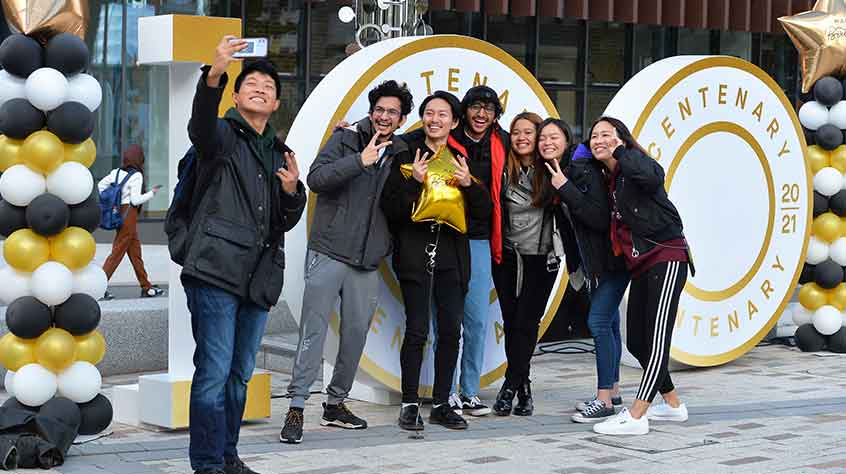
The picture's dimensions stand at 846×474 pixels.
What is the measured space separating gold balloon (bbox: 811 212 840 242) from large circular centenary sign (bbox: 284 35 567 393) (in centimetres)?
304

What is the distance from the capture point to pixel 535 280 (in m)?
8.07

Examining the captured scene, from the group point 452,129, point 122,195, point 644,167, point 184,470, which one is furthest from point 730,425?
point 122,195

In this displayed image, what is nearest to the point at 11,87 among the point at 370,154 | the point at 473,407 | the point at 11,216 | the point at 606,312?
the point at 11,216

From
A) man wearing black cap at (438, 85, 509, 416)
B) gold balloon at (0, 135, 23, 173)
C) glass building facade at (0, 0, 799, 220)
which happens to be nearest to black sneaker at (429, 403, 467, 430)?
man wearing black cap at (438, 85, 509, 416)

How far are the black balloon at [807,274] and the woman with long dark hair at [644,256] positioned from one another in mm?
3652

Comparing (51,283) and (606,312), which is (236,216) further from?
(606,312)

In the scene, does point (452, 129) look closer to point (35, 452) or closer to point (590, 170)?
point (590, 170)

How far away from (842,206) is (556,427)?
13.4 ft

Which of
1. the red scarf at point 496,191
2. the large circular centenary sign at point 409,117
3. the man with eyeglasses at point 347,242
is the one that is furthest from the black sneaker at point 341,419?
the red scarf at point 496,191

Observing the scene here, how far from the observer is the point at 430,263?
25.1 feet

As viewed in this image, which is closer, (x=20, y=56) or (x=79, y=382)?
(x=20, y=56)

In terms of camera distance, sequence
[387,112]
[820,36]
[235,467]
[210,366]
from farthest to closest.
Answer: [820,36], [387,112], [235,467], [210,366]

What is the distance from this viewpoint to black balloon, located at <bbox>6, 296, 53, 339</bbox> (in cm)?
685

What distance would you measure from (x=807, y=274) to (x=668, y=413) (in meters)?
3.41
